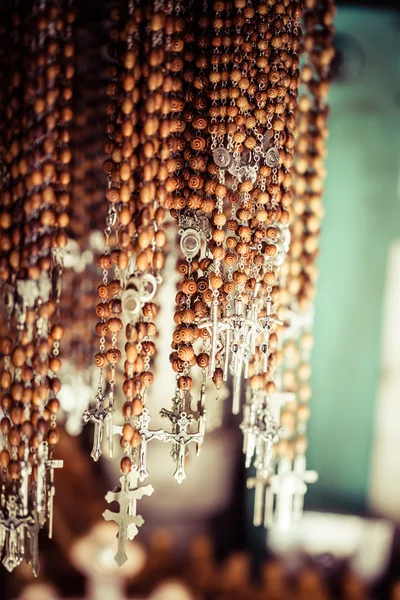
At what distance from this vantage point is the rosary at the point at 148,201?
88 cm

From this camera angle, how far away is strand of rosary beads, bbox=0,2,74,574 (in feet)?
3.03

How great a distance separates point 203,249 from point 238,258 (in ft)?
0.21

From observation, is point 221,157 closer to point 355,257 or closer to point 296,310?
point 296,310

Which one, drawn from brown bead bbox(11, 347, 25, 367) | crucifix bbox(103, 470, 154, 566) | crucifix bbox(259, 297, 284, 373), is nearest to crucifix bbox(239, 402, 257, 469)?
crucifix bbox(259, 297, 284, 373)

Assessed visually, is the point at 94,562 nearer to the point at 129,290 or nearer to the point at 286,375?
the point at 286,375

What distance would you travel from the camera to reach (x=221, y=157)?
0.89 m

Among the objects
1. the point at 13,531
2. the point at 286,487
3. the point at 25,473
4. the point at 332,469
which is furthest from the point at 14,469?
the point at 332,469

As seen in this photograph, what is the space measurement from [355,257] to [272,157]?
0.70m

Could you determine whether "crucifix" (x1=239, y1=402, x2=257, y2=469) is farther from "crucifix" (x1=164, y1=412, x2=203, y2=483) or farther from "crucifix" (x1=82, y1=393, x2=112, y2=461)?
"crucifix" (x1=82, y1=393, x2=112, y2=461)

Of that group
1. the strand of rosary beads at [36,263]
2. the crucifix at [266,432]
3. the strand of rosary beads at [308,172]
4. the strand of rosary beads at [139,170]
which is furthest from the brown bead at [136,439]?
the strand of rosary beads at [308,172]

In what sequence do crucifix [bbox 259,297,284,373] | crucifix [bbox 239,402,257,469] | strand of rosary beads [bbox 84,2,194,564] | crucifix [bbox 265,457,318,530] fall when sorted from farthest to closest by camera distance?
crucifix [bbox 265,457,318,530], crucifix [bbox 239,402,257,469], crucifix [bbox 259,297,284,373], strand of rosary beads [bbox 84,2,194,564]

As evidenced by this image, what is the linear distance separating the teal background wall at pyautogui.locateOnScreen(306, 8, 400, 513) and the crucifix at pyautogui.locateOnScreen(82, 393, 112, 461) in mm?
789

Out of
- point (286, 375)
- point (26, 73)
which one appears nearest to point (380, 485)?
point (286, 375)

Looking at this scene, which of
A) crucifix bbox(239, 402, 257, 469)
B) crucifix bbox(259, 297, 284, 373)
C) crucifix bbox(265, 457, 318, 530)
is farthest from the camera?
crucifix bbox(265, 457, 318, 530)
